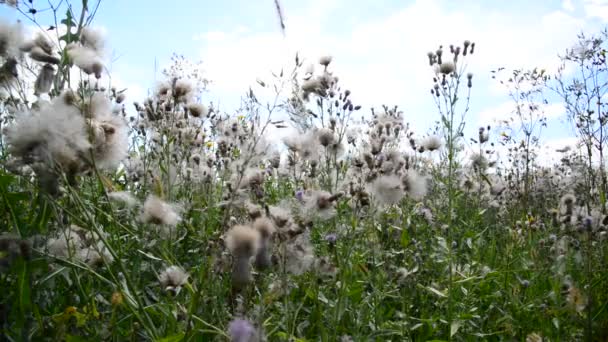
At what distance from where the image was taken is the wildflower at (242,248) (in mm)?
1333

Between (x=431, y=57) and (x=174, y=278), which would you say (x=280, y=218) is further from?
(x=431, y=57)

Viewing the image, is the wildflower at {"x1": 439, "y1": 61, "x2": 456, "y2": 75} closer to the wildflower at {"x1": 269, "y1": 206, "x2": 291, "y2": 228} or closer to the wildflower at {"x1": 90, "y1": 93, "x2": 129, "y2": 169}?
the wildflower at {"x1": 269, "y1": 206, "x2": 291, "y2": 228}

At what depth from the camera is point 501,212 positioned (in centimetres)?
593

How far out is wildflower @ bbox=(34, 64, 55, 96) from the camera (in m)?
1.96

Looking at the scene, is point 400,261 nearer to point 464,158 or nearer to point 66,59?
point 464,158

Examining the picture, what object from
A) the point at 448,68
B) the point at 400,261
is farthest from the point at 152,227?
the point at 448,68

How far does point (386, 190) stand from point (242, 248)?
1.34 metres

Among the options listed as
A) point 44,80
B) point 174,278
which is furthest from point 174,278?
point 44,80

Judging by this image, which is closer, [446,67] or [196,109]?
[196,109]

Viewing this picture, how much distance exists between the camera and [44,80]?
6.50ft

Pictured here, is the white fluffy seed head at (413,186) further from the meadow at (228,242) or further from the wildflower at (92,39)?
the wildflower at (92,39)

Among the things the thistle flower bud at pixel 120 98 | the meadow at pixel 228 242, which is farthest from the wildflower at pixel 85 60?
the thistle flower bud at pixel 120 98

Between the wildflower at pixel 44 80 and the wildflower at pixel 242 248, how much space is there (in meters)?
1.13

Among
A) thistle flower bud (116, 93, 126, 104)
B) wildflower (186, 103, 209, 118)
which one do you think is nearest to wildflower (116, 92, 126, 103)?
thistle flower bud (116, 93, 126, 104)
